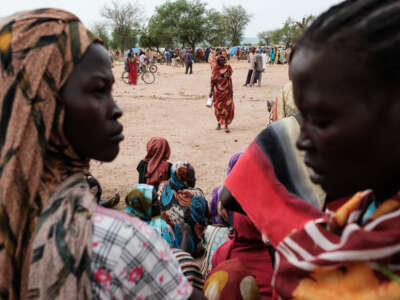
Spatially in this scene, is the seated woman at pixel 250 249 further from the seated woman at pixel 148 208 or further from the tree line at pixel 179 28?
the tree line at pixel 179 28

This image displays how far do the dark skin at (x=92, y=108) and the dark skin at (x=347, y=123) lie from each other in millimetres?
620

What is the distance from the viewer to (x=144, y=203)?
2.92 m

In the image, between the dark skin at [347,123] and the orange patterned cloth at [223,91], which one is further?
the orange patterned cloth at [223,91]

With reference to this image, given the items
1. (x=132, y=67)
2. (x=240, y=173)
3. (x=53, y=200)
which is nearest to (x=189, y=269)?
(x=240, y=173)

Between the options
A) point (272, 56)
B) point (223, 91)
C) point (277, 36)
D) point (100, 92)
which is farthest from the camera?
point (277, 36)

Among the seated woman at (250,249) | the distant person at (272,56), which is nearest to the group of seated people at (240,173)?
the seated woman at (250,249)

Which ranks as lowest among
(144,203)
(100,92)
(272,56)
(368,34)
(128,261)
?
(144,203)

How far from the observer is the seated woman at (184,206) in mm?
3389

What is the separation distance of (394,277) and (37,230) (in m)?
0.92

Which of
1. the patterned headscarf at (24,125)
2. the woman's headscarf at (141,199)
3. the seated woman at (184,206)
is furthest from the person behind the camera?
the seated woman at (184,206)

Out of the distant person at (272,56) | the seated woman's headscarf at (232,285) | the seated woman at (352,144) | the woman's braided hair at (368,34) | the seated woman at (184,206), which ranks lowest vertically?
the seated woman at (184,206)

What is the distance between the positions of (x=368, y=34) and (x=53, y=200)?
0.93 metres

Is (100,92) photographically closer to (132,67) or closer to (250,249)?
(250,249)

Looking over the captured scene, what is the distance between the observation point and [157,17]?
53781mm
